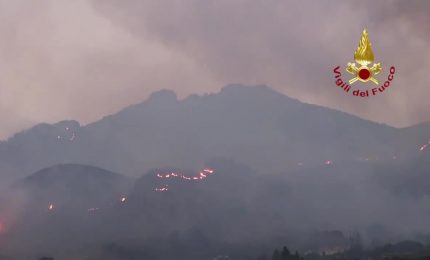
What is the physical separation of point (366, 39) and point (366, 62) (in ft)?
12.0

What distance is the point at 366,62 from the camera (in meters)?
92.0

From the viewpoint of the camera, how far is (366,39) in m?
91.4
